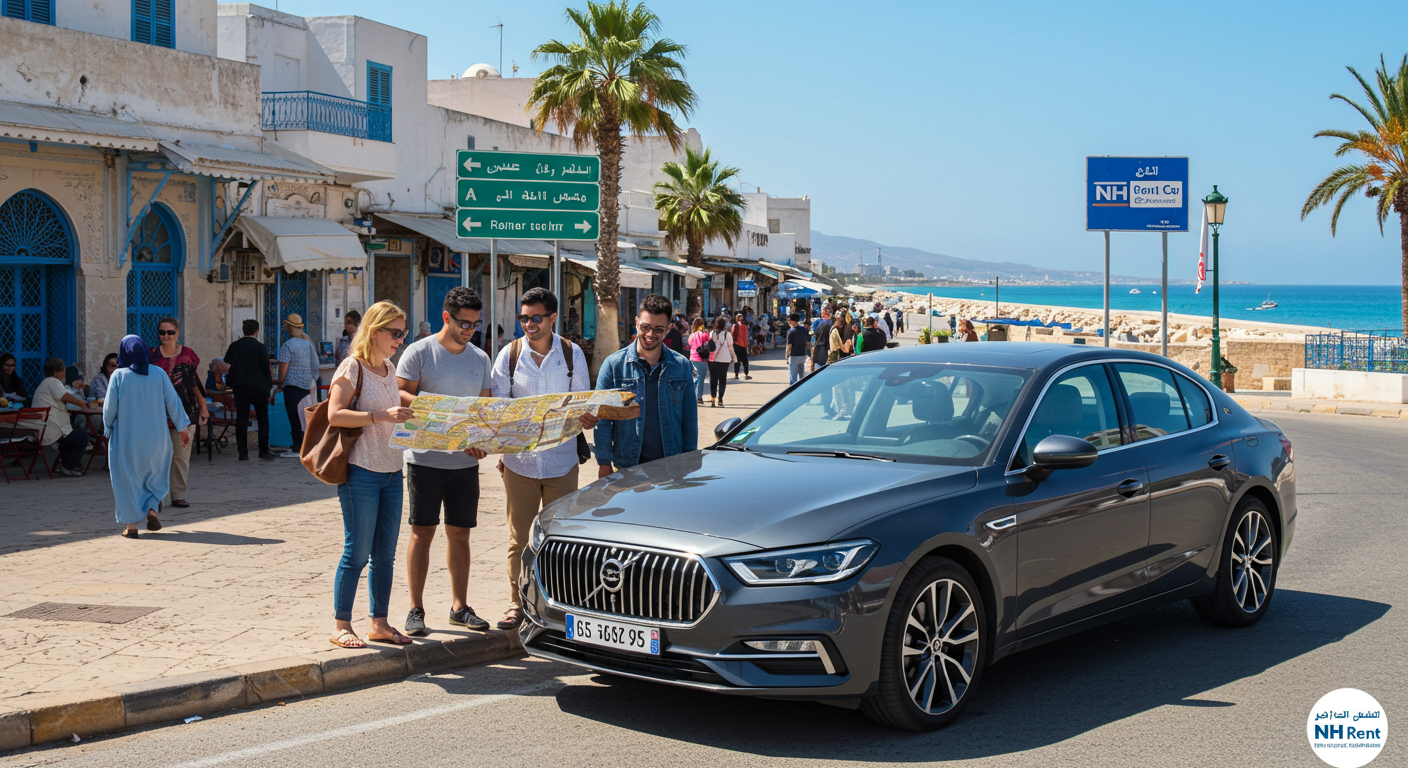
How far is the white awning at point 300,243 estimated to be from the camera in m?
18.5

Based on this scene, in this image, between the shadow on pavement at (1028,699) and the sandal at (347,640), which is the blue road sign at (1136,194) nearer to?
the shadow on pavement at (1028,699)

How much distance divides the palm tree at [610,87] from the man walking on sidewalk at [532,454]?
21096mm

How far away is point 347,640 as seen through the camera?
6344 millimetres

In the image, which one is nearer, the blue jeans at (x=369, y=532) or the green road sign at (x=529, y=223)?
the blue jeans at (x=369, y=532)

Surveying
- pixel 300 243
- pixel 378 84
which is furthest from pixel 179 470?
pixel 378 84

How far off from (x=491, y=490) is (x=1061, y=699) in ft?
27.1

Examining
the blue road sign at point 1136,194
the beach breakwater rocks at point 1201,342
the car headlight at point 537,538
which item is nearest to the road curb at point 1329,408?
the beach breakwater rocks at point 1201,342

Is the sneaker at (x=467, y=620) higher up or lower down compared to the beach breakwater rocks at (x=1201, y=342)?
lower down

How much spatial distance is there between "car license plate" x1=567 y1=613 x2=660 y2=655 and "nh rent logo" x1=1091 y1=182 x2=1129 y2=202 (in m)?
18.4

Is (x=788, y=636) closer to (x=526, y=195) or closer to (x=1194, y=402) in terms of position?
(x=1194, y=402)

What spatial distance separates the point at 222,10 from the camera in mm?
23547

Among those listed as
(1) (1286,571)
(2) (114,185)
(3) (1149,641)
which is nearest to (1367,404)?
(1) (1286,571)

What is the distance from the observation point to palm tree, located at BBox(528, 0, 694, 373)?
2781cm

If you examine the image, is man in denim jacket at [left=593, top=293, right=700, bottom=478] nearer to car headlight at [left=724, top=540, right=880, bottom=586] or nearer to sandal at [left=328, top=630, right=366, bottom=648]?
sandal at [left=328, top=630, right=366, bottom=648]
